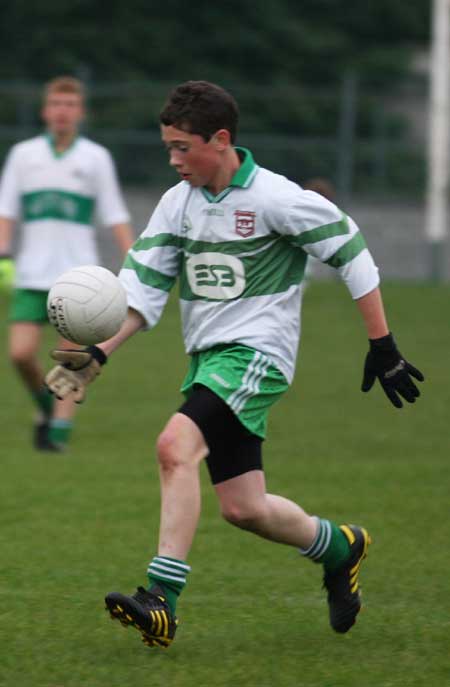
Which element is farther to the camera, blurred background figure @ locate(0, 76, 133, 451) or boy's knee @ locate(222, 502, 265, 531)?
blurred background figure @ locate(0, 76, 133, 451)

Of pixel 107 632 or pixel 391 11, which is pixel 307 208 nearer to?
pixel 107 632

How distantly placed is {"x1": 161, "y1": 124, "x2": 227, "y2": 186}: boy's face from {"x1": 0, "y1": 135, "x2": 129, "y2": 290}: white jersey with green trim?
14.7 ft

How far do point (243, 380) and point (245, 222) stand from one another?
55cm

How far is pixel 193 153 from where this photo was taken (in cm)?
521

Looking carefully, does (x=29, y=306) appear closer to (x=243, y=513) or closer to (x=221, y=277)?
(x=221, y=277)

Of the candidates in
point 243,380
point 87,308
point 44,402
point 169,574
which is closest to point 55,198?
point 44,402

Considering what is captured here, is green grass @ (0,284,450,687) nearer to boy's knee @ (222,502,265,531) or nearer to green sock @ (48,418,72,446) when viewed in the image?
green sock @ (48,418,72,446)

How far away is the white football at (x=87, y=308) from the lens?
16.9 feet

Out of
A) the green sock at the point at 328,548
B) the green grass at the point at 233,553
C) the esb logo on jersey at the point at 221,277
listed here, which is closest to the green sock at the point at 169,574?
the green grass at the point at 233,553

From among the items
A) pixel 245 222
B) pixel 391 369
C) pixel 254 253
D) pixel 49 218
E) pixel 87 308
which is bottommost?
pixel 49 218

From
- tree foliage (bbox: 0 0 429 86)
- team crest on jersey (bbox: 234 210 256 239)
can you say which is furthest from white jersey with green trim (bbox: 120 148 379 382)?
tree foliage (bbox: 0 0 429 86)

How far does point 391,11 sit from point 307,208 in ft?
122

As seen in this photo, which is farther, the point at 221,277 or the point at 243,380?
the point at 221,277

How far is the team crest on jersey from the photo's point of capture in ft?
17.3
